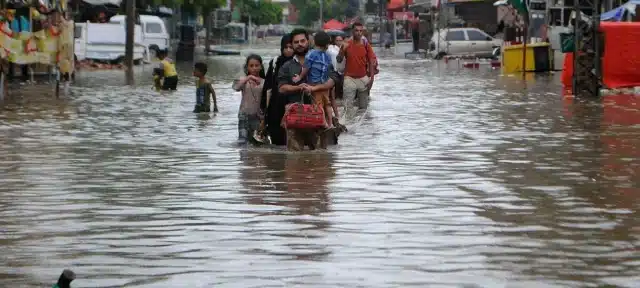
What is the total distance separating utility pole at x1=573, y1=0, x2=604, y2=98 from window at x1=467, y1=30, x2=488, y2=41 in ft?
96.8

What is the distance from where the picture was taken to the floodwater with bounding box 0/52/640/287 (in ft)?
23.7

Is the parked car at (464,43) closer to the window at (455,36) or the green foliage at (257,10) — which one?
the window at (455,36)

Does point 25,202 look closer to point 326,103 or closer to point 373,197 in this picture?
point 373,197

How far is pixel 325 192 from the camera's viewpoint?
427 inches

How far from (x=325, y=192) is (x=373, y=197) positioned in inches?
19.2

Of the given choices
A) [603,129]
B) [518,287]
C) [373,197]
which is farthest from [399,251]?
[603,129]

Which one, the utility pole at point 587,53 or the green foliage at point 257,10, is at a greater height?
the green foliage at point 257,10

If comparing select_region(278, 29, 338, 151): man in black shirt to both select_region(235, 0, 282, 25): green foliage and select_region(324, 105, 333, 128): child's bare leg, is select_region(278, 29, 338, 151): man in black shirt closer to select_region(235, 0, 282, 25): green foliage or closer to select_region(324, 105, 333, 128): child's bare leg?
select_region(324, 105, 333, 128): child's bare leg

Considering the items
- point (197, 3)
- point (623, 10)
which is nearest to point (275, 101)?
point (623, 10)

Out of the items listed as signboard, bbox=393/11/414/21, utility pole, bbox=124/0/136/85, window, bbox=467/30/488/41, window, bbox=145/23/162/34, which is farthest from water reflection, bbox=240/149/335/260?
signboard, bbox=393/11/414/21

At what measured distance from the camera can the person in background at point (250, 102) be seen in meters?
15.4

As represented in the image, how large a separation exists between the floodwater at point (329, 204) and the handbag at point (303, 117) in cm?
30

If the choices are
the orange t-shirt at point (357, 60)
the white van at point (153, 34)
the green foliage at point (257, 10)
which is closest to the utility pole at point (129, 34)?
the white van at point (153, 34)

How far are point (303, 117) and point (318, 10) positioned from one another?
16453 centimetres
